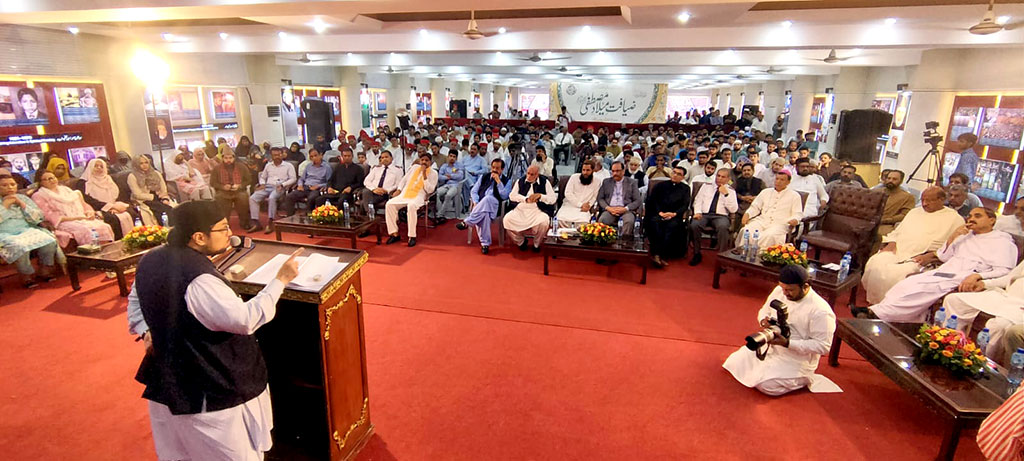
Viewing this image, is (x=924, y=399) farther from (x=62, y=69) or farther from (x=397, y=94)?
(x=397, y=94)

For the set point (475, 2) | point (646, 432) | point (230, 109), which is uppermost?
point (475, 2)

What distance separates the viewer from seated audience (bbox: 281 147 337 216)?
798cm

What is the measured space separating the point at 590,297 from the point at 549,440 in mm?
2427

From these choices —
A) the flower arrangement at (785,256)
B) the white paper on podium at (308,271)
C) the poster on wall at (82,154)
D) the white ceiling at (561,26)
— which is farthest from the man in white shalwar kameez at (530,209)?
the poster on wall at (82,154)

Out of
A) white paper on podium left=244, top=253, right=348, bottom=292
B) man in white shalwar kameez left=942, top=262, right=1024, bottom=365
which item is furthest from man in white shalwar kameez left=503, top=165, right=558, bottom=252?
white paper on podium left=244, top=253, right=348, bottom=292

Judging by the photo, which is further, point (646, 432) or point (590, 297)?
point (590, 297)

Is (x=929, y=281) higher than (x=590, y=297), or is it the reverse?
(x=929, y=281)

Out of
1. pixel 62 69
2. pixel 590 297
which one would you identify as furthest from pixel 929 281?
pixel 62 69

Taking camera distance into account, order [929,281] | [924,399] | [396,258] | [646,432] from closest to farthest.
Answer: [924,399] → [646,432] → [929,281] → [396,258]

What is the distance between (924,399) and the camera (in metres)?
3.01

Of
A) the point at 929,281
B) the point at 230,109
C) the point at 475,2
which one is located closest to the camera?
the point at 929,281

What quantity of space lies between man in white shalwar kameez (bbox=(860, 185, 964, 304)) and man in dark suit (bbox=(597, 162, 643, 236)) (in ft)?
8.63

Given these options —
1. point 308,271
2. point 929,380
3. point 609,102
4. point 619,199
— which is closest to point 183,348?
point 308,271

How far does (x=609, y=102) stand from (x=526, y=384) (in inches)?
685
